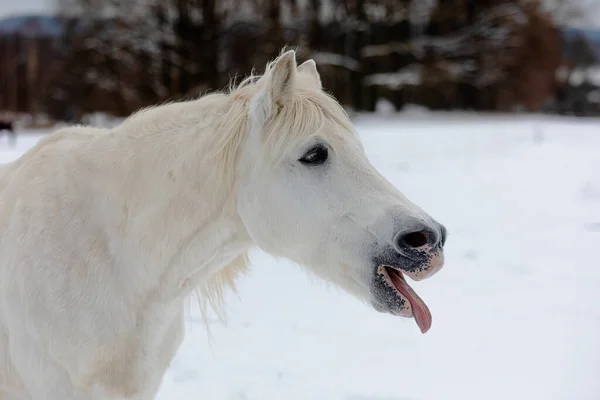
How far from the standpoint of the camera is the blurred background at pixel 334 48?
2059 centimetres

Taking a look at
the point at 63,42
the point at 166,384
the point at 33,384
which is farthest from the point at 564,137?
the point at 63,42

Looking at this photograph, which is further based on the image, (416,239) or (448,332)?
(448,332)

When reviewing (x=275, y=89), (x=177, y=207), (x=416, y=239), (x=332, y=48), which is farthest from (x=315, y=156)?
(x=332, y=48)

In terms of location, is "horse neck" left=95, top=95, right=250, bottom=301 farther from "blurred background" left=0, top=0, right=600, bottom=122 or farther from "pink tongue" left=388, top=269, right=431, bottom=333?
"blurred background" left=0, top=0, right=600, bottom=122

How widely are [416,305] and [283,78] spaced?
877mm

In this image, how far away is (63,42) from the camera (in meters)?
24.9

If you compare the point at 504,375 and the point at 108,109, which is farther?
the point at 108,109

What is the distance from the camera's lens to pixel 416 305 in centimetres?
173

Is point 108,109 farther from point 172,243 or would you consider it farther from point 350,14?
point 172,243

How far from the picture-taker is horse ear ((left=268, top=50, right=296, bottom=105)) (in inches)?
68.1

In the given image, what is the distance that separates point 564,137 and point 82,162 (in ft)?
54.6

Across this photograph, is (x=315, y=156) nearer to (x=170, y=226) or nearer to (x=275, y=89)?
(x=275, y=89)

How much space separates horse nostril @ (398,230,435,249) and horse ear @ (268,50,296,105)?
0.62 meters

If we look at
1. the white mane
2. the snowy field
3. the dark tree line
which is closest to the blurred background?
the dark tree line
